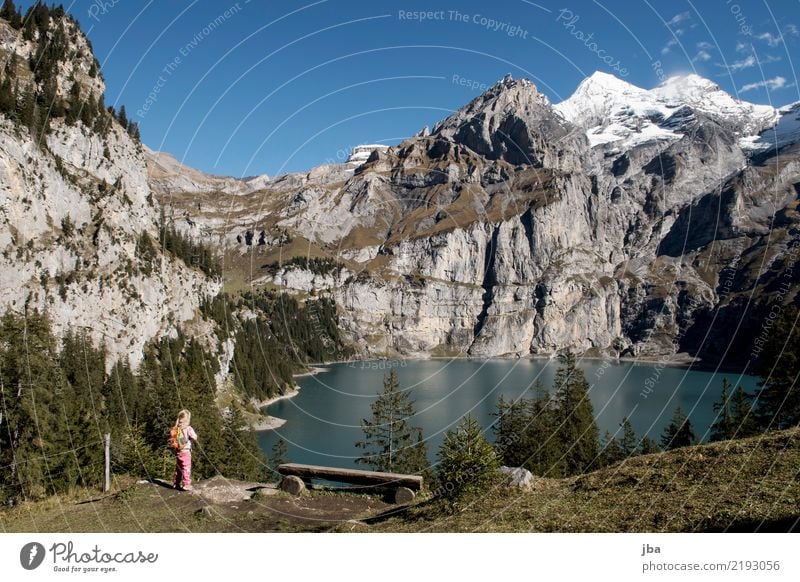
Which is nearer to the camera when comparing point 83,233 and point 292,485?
point 292,485

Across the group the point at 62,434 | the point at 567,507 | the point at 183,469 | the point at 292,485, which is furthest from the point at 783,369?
the point at 62,434

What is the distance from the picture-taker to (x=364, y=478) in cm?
1603

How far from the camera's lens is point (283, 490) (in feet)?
51.5

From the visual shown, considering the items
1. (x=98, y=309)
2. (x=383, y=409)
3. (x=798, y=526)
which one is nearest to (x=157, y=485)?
(x=798, y=526)

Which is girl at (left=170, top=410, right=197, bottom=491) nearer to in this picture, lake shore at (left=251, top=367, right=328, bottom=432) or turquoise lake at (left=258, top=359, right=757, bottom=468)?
turquoise lake at (left=258, top=359, right=757, bottom=468)

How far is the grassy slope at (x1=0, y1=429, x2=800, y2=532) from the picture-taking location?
10.1 meters

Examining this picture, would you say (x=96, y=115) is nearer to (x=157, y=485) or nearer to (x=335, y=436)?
(x=335, y=436)

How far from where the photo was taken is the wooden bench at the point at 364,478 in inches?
604

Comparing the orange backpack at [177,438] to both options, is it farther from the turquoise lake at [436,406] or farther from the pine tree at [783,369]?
the turquoise lake at [436,406]

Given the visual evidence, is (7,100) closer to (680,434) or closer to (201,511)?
(201,511)

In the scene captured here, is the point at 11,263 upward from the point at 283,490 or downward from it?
upward

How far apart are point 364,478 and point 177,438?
5.53 m

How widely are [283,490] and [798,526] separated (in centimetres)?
1214
